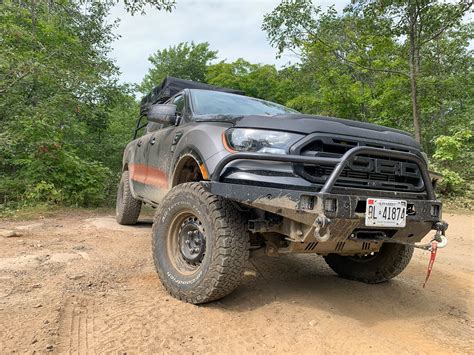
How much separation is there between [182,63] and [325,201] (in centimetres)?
3153

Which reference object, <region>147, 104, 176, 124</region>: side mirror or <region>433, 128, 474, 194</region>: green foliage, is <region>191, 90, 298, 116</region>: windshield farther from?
<region>433, 128, 474, 194</region>: green foliage

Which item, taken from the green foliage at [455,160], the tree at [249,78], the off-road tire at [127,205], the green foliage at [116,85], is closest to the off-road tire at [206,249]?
the off-road tire at [127,205]

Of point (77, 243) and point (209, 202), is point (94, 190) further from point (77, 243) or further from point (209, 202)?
point (209, 202)

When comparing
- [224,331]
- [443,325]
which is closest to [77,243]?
[224,331]

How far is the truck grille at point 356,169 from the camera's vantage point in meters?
2.48

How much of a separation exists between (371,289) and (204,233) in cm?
173

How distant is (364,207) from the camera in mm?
2459

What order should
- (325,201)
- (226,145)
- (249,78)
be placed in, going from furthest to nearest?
(249,78), (226,145), (325,201)

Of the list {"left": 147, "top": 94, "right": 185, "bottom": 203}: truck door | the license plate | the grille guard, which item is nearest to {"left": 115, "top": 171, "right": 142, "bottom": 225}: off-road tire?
{"left": 147, "top": 94, "right": 185, "bottom": 203}: truck door

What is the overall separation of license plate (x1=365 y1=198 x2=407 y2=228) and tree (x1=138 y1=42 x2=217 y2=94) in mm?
29701

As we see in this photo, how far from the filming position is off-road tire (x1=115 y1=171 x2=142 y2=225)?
599 cm

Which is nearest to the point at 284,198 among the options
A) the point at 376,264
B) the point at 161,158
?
the point at 376,264

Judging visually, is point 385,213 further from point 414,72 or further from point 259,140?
point 414,72

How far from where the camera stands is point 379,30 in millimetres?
11773
